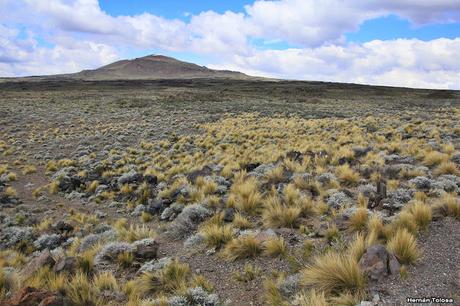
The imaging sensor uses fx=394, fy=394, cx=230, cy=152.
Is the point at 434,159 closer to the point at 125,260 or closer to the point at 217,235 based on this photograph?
the point at 217,235

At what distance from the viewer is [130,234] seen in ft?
27.7

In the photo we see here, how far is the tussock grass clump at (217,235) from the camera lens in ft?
24.6

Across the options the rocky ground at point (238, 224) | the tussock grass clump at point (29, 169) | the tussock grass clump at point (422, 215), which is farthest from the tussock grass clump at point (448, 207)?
the tussock grass clump at point (29, 169)

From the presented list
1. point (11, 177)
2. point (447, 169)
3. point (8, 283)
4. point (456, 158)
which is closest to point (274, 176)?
point (447, 169)

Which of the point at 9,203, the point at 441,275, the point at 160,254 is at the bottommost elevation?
the point at 9,203

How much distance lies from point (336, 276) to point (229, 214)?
4.00m

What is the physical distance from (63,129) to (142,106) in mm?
16153

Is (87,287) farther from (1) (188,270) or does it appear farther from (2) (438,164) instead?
(2) (438,164)

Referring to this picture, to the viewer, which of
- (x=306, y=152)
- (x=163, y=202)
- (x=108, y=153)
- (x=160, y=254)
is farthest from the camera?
(x=108, y=153)

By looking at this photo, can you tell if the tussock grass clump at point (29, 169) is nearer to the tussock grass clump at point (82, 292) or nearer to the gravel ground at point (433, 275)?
the tussock grass clump at point (82, 292)

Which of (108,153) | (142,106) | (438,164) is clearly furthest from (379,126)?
(142,106)

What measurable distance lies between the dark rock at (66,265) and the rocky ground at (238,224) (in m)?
0.03

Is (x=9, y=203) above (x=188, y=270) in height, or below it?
below

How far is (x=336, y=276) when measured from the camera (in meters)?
5.23
